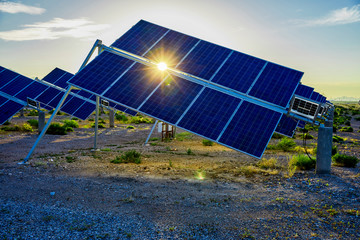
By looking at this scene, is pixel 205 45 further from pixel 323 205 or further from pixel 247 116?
pixel 323 205

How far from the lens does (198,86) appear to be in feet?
40.8

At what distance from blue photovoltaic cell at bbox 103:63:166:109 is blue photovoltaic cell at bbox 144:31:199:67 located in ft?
2.70

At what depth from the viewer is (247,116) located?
1141 cm

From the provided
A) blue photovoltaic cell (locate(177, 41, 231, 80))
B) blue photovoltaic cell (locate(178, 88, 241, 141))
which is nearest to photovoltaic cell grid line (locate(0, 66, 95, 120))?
blue photovoltaic cell (locate(177, 41, 231, 80))

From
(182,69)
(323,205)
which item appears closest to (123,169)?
(182,69)

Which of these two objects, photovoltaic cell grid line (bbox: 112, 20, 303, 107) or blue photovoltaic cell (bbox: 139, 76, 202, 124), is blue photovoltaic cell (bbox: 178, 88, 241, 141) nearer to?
blue photovoltaic cell (bbox: 139, 76, 202, 124)

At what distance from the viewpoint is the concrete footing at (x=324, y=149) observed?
39.1 ft

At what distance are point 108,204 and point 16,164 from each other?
6.73m

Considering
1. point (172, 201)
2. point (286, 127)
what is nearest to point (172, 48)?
point (172, 201)

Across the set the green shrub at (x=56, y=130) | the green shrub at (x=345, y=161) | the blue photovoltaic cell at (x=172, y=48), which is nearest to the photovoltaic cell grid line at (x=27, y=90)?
the green shrub at (x=56, y=130)

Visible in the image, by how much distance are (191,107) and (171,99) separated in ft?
3.17

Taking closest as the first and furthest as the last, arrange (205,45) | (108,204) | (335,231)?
(335,231) < (108,204) < (205,45)

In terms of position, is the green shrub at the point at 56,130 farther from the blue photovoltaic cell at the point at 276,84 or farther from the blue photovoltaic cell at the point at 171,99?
the blue photovoltaic cell at the point at 276,84

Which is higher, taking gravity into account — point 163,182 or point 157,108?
point 157,108
